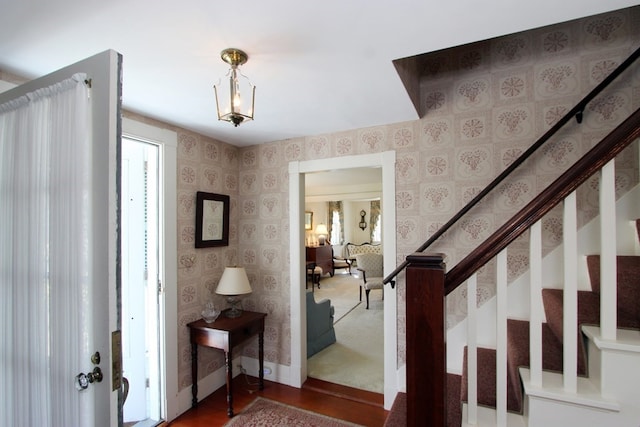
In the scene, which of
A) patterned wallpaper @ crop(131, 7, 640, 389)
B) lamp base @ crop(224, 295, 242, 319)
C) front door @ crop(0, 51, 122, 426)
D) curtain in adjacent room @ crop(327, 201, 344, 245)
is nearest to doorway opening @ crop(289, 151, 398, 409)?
patterned wallpaper @ crop(131, 7, 640, 389)

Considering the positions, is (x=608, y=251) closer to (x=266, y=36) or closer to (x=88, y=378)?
(x=266, y=36)

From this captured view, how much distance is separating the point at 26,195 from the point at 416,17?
1.68 m

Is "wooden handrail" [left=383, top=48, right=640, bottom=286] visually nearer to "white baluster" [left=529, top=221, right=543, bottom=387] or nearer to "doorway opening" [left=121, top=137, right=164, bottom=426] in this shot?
"white baluster" [left=529, top=221, right=543, bottom=387]

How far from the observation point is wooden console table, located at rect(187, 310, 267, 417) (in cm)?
240

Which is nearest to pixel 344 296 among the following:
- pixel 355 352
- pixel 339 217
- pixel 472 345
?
pixel 355 352

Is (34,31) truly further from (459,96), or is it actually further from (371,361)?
(371,361)

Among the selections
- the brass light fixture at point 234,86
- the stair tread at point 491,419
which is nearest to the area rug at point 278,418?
the stair tread at point 491,419

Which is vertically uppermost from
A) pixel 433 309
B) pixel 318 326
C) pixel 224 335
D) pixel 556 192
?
pixel 556 192

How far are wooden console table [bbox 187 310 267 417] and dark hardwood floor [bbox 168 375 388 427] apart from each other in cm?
10

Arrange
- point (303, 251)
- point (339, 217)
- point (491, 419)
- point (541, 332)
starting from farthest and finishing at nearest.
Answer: point (339, 217)
point (303, 251)
point (491, 419)
point (541, 332)

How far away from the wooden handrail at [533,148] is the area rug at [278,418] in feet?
3.85

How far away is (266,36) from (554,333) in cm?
199

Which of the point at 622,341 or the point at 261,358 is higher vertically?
the point at 622,341

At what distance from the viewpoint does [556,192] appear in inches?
41.1
